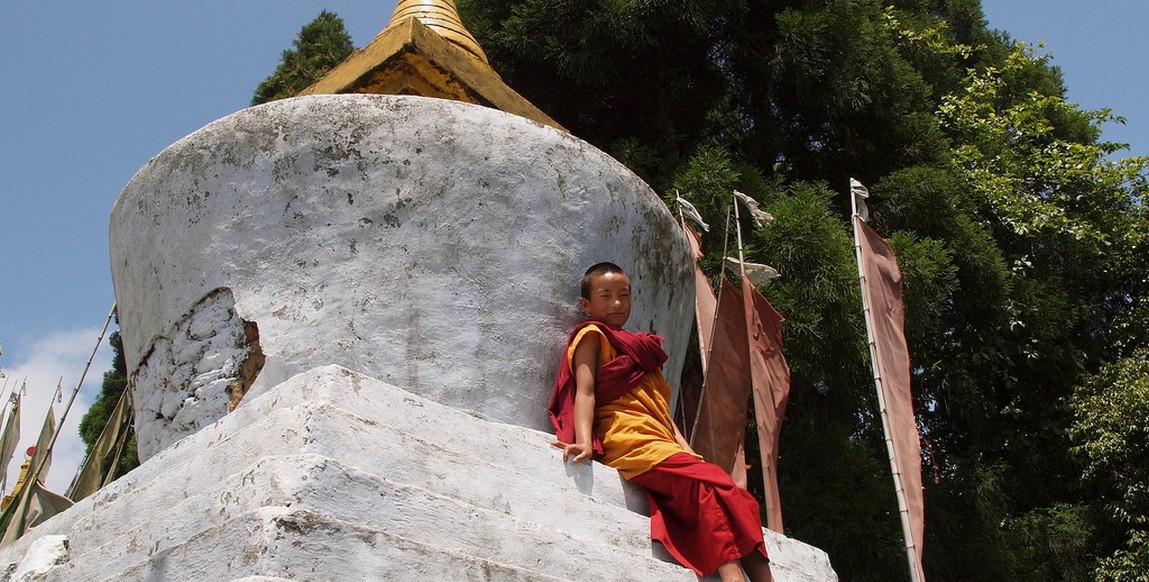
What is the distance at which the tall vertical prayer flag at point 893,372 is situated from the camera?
5465 millimetres

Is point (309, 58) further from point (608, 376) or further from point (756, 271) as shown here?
point (608, 376)

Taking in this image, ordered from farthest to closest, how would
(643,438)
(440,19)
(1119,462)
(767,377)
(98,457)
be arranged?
(1119,462) → (98,457) → (767,377) → (440,19) → (643,438)

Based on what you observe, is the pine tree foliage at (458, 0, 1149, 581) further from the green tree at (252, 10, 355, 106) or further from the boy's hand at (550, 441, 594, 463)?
the boy's hand at (550, 441, 594, 463)

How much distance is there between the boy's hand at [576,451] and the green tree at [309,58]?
922 centimetres

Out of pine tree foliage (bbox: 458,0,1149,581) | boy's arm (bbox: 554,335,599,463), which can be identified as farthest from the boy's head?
pine tree foliage (bbox: 458,0,1149,581)

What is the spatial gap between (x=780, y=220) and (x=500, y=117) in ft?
17.6

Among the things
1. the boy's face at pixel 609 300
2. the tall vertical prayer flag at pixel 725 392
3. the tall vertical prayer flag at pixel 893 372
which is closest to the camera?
the boy's face at pixel 609 300

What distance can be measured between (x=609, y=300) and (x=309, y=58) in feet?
32.1

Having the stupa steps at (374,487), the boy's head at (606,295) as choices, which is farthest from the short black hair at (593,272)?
the stupa steps at (374,487)

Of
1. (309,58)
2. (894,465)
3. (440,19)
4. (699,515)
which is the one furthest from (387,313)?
(309,58)

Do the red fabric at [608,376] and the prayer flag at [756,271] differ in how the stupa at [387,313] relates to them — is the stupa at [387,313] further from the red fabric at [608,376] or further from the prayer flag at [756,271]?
the prayer flag at [756,271]

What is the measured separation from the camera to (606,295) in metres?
3.49

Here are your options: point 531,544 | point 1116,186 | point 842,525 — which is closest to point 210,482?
point 531,544

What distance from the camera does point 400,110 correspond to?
348 centimetres
